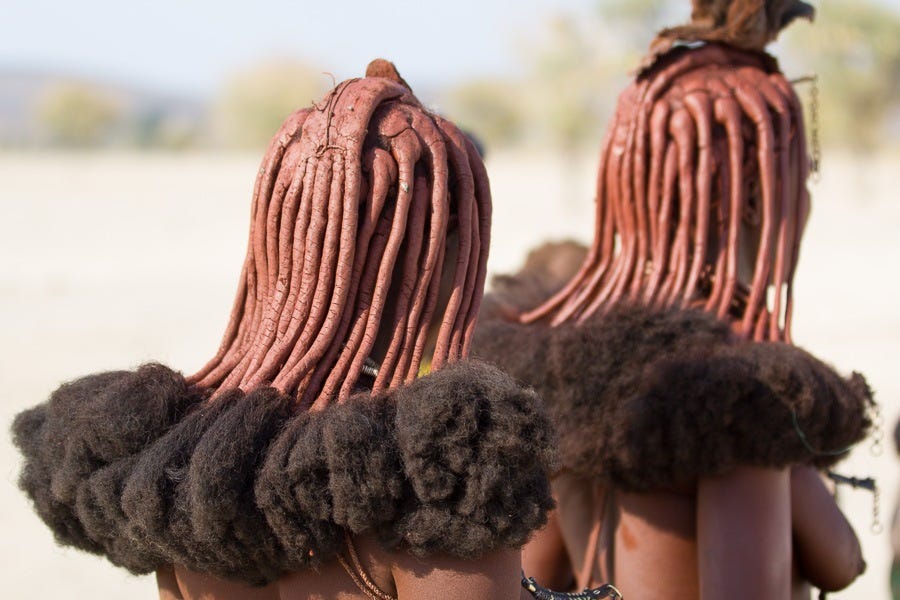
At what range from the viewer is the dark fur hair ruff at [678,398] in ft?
8.63

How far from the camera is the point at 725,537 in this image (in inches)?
104

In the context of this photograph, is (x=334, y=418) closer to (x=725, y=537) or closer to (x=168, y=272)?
(x=725, y=537)

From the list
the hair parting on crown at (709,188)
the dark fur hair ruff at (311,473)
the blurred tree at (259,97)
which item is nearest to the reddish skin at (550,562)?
the hair parting on crown at (709,188)

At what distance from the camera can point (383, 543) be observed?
1.87 m

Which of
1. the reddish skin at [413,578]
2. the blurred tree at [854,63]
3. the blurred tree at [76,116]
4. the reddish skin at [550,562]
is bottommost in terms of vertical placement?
the reddish skin at [550,562]

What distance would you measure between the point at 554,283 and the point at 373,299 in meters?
1.62

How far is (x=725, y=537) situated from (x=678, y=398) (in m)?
0.37

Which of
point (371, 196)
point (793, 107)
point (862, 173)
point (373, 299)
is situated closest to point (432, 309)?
point (373, 299)

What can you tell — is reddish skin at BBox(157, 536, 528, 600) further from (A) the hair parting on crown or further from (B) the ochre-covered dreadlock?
(A) the hair parting on crown

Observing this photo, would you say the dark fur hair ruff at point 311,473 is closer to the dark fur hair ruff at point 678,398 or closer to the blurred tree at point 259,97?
the dark fur hair ruff at point 678,398

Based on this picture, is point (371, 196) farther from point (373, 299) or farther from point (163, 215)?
point (163, 215)

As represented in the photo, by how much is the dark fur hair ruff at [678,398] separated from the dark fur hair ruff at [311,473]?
2.77 ft

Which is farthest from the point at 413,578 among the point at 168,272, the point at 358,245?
the point at 168,272

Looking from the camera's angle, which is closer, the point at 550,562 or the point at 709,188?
the point at 709,188
